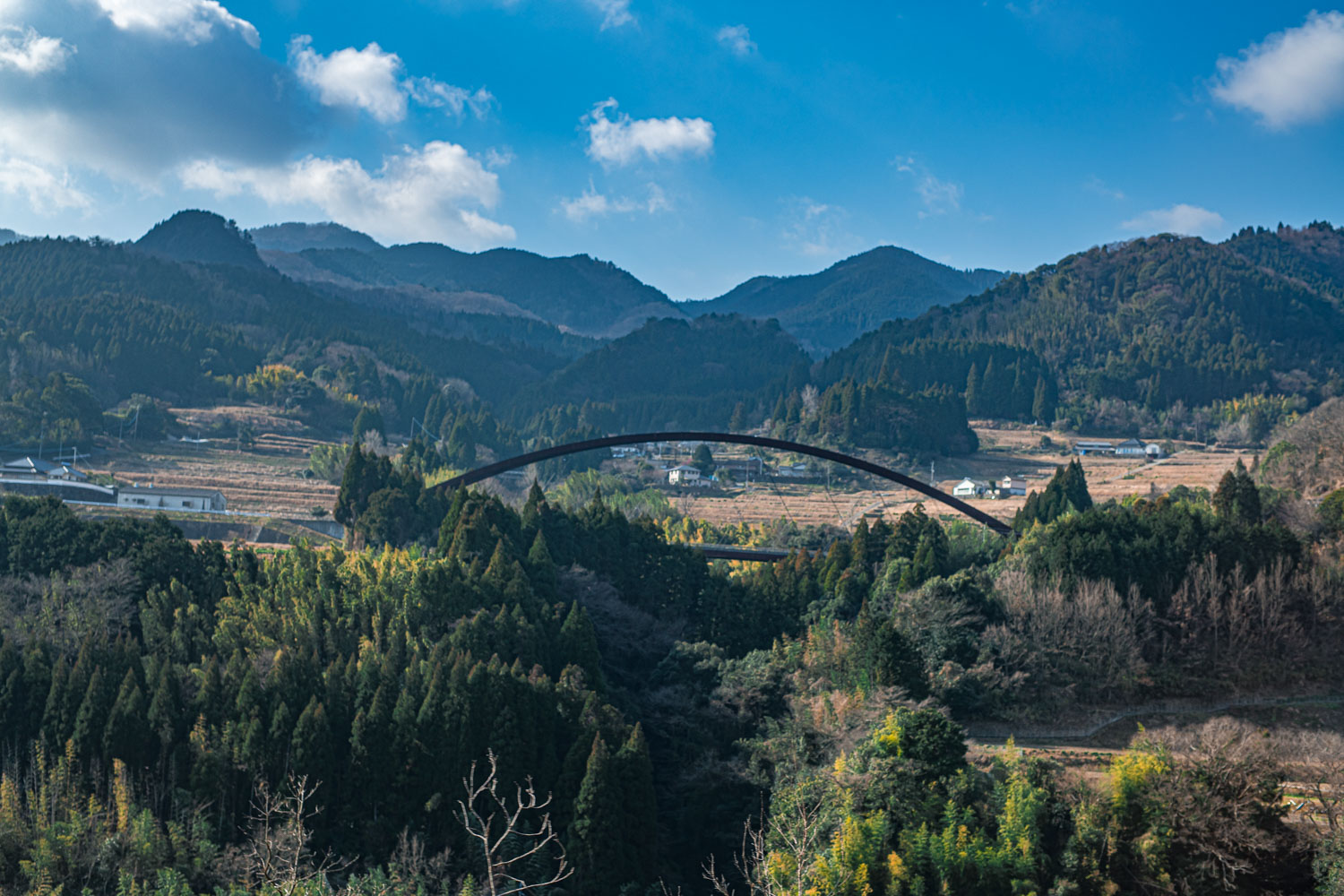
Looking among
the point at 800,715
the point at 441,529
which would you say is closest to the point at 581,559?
the point at 441,529

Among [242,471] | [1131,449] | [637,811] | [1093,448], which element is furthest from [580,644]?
[1131,449]

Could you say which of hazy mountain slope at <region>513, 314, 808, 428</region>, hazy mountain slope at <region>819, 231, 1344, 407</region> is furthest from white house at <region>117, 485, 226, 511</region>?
hazy mountain slope at <region>819, 231, 1344, 407</region>

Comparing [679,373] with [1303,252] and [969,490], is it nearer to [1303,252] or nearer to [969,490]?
[969,490]

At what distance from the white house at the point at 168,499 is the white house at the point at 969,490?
40443 millimetres

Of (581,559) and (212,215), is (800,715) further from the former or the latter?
(212,215)

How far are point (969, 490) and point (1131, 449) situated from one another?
22.9 meters

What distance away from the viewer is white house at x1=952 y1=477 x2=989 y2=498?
2734 inches

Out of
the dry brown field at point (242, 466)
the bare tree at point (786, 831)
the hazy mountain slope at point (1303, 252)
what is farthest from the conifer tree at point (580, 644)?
the hazy mountain slope at point (1303, 252)

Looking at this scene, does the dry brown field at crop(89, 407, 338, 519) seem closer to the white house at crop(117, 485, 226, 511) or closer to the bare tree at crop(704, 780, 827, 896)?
the white house at crop(117, 485, 226, 511)

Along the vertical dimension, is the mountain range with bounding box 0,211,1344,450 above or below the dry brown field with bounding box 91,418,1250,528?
above

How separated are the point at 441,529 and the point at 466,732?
1342 centimetres

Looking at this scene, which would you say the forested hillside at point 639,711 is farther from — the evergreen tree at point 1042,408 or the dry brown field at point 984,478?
the evergreen tree at point 1042,408

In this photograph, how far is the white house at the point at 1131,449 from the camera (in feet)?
276

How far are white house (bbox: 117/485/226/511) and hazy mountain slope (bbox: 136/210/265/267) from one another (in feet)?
356
